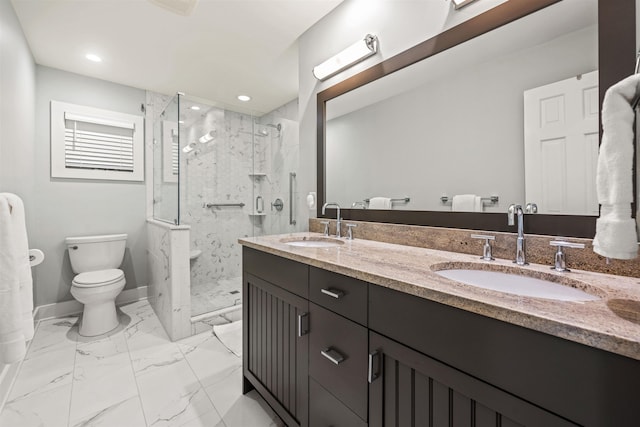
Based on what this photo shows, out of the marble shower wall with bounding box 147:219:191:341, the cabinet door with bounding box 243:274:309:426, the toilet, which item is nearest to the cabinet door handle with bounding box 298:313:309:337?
the cabinet door with bounding box 243:274:309:426

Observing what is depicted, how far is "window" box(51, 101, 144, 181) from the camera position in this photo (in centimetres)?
260

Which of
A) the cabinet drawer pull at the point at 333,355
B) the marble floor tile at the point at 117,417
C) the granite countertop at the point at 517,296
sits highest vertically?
the granite countertop at the point at 517,296

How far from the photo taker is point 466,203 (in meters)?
1.30

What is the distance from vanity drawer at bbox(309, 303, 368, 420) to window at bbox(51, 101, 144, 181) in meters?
2.81

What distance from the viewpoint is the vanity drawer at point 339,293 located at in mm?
925

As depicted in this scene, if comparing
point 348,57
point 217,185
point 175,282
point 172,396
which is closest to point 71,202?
point 217,185

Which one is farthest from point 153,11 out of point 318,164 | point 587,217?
point 587,217

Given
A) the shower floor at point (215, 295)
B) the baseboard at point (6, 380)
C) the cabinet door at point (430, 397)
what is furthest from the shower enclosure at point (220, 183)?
the cabinet door at point (430, 397)

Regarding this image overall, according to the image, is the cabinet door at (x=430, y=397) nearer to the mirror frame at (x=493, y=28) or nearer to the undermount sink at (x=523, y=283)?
the undermount sink at (x=523, y=283)

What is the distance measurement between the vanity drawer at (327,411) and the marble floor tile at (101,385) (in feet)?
3.84

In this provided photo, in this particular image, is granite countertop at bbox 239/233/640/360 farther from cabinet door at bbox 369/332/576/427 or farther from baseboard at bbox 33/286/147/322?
baseboard at bbox 33/286/147/322

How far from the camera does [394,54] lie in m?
1.56

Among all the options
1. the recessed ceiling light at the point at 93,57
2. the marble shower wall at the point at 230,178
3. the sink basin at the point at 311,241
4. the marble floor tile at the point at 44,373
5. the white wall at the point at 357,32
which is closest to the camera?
the white wall at the point at 357,32

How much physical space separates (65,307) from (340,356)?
3051mm
